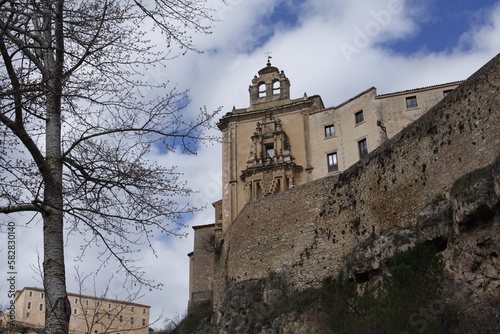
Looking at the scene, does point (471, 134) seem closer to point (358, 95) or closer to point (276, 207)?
point (276, 207)

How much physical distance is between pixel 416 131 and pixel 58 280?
54.9ft

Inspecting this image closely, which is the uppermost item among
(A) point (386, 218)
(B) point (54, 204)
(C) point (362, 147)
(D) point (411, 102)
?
(D) point (411, 102)

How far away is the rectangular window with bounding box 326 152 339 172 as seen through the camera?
3502 centimetres

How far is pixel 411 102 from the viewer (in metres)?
33.7

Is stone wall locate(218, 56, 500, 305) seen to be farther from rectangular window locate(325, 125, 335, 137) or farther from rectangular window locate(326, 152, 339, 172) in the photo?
rectangular window locate(325, 125, 335, 137)

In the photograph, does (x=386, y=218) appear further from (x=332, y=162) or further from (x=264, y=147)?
(x=264, y=147)

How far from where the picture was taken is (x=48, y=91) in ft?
Result: 20.8

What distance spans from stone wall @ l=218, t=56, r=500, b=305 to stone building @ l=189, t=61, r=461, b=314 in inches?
228

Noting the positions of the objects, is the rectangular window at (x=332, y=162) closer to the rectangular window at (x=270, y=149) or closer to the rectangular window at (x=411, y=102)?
the rectangular window at (x=270, y=149)

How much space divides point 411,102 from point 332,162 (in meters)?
5.84

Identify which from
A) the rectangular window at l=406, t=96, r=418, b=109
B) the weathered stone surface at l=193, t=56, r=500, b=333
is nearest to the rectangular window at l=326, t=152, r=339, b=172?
the rectangular window at l=406, t=96, r=418, b=109

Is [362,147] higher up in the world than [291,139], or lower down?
lower down

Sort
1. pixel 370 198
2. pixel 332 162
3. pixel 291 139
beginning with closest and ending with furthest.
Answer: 1. pixel 370 198
2. pixel 332 162
3. pixel 291 139

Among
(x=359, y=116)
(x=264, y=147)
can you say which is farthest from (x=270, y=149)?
(x=359, y=116)
